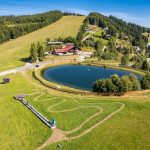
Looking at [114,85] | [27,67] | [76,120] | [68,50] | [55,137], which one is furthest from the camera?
[68,50]

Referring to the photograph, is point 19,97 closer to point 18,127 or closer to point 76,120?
point 18,127

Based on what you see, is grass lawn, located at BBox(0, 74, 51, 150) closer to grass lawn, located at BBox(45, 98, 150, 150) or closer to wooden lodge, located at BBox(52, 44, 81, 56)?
grass lawn, located at BBox(45, 98, 150, 150)

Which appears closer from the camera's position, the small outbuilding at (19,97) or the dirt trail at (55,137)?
the dirt trail at (55,137)

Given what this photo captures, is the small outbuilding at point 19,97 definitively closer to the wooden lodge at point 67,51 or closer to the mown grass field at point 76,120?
the mown grass field at point 76,120

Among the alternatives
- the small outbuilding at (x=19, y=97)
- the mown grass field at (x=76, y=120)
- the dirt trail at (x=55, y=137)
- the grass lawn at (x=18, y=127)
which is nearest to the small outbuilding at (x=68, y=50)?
the mown grass field at (x=76, y=120)

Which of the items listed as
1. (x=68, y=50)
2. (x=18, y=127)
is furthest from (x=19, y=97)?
(x=68, y=50)

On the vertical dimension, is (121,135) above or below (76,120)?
below
